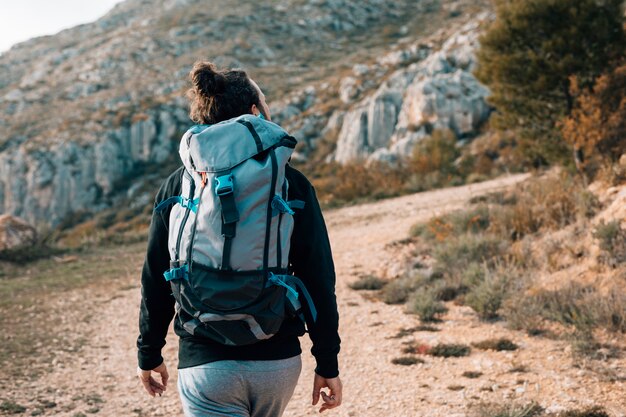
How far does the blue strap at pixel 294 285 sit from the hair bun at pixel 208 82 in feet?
2.19

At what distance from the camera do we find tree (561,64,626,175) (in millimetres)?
9344

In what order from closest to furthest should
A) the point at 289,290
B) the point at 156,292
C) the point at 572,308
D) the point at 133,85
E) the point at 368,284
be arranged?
the point at 289,290 < the point at 156,292 < the point at 572,308 < the point at 368,284 < the point at 133,85

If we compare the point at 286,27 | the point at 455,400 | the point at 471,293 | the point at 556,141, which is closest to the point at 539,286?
the point at 471,293

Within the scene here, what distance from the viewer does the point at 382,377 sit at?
482 cm

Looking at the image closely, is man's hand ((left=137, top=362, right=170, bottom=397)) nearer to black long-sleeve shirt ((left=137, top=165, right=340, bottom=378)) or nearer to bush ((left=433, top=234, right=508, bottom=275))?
black long-sleeve shirt ((left=137, top=165, right=340, bottom=378))

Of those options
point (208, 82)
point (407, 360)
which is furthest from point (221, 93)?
point (407, 360)

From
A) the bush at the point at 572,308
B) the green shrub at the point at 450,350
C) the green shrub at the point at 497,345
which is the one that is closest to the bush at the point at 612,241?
the bush at the point at 572,308

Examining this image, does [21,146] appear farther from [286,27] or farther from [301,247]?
[301,247]

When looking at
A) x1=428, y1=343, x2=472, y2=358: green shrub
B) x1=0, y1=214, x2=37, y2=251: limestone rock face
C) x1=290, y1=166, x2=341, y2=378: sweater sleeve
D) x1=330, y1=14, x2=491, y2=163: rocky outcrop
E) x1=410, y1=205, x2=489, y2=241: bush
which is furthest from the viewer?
x1=330, y1=14, x2=491, y2=163: rocky outcrop

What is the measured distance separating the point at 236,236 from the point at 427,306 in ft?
16.2

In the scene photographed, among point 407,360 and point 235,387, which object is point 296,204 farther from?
point 407,360

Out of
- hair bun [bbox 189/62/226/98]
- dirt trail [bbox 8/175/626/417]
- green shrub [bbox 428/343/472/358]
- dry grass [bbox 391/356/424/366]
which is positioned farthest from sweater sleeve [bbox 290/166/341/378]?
green shrub [bbox 428/343/472/358]

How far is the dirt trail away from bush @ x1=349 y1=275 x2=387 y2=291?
482mm

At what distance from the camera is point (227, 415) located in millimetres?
1662
